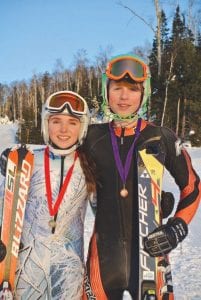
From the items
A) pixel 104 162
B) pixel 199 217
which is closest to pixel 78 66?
pixel 199 217

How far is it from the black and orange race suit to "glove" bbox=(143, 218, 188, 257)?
0.14m

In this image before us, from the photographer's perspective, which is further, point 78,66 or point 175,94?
point 78,66

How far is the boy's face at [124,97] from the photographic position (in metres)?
3.11

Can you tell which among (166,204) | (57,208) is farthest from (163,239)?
(57,208)

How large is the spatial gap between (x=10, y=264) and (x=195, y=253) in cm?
451

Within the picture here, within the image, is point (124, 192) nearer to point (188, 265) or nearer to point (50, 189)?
point (50, 189)

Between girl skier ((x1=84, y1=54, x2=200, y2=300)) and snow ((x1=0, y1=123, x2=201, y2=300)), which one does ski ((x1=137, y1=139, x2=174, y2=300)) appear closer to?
girl skier ((x1=84, y1=54, x2=200, y2=300))

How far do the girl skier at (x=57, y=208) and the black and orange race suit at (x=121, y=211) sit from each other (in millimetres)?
107

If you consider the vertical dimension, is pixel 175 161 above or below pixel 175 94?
below

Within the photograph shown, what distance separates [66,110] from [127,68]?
21.0 inches

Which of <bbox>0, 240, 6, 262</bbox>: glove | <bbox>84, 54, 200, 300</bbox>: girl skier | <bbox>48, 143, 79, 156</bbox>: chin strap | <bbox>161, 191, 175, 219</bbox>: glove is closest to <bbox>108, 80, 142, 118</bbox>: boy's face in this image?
<bbox>84, 54, 200, 300</bbox>: girl skier

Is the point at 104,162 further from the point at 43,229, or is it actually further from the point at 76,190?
the point at 43,229

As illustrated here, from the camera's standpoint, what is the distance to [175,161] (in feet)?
9.95

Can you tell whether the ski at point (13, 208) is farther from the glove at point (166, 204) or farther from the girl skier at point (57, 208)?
the glove at point (166, 204)
